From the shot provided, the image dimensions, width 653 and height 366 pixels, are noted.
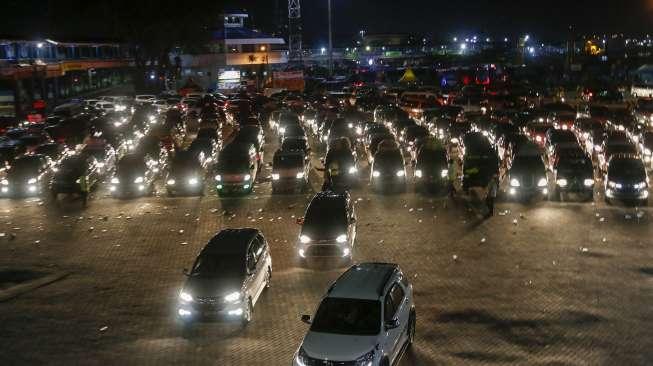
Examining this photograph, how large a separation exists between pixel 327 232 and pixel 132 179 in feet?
40.0

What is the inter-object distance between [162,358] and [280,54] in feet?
303

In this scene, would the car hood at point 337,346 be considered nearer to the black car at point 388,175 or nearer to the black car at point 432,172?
the black car at point 432,172

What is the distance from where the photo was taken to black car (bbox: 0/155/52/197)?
28969 millimetres

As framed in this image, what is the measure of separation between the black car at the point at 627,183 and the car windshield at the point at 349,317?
14798mm

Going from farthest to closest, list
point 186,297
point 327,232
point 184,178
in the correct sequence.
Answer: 1. point 184,178
2. point 327,232
3. point 186,297

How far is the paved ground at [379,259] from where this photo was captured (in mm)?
13297

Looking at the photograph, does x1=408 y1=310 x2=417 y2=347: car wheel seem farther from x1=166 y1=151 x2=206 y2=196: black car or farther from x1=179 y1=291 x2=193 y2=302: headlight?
x1=166 y1=151 x2=206 y2=196: black car

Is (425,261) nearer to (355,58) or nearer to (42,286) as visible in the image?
(42,286)

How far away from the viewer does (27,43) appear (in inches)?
2571

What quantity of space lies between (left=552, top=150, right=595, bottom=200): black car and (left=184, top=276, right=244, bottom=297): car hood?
14005 mm

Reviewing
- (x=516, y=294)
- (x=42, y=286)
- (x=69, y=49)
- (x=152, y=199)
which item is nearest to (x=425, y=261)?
(x=516, y=294)

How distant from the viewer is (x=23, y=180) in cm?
2902

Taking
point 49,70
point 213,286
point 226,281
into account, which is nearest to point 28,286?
point 213,286

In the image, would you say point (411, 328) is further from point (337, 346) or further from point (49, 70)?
point (49, 70)
